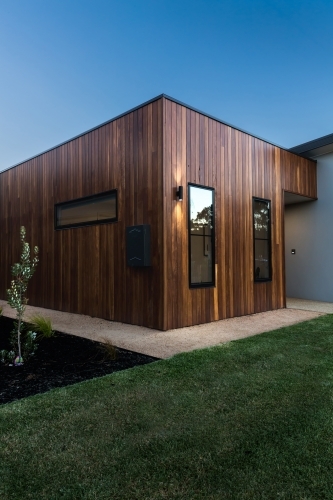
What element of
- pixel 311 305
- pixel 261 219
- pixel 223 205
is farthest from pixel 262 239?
pixel 311 305

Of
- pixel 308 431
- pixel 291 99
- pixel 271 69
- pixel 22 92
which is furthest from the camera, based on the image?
pixel 291 99

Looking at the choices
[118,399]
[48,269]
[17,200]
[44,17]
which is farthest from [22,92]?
[118,399]

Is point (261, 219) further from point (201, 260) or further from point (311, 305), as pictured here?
point (311, 305)

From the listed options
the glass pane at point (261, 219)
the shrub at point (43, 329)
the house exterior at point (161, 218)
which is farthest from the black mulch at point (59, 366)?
the glass pane at point (261, 219)

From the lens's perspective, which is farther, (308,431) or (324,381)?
(324,381)

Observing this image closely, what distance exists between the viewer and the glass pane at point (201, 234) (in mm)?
5129

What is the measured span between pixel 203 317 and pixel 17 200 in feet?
18.1

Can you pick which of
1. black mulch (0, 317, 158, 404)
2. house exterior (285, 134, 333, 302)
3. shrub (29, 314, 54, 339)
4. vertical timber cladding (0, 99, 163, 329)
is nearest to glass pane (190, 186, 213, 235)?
vertical timber cladding (0, 99, 163, 329)

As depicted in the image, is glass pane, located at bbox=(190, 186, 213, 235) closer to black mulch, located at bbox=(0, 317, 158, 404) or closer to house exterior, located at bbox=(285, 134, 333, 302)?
black mulch, located at bbox=(0, 317, 158, 404)

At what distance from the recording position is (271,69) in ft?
38.2

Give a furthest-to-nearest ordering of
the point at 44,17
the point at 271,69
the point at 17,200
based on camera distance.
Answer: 1. the point at 271,69
2. the point at 44,17
3. the point at 17,200

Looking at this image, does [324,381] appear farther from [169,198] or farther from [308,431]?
[169,198]

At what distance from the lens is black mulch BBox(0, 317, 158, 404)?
8.61ft

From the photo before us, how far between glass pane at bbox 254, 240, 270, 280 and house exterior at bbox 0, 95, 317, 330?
0.02 m
